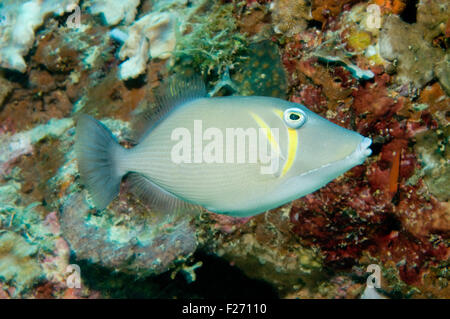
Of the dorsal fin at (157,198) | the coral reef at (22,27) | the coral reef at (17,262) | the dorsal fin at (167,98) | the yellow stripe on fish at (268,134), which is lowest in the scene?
the coral reef at (17,262)

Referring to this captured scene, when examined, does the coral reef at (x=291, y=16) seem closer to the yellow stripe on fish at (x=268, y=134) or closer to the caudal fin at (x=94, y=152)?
the yellow stripe on fish at (x=268, y=134)

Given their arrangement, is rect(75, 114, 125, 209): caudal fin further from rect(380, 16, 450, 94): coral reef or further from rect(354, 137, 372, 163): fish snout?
rect(380, 16, 450, 94): coral reef

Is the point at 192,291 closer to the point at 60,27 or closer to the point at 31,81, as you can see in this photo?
the point at 31,81

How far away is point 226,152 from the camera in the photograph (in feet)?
5.08

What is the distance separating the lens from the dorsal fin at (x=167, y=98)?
1848 millimetres

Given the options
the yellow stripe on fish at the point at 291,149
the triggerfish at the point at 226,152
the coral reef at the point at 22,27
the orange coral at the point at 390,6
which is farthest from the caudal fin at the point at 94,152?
the coral reef at the point at 22,27

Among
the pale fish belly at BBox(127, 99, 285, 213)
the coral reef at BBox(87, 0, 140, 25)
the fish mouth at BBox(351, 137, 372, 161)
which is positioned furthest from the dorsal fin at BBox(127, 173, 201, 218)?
the coral reef at BBox(87, 0, 140, 25)

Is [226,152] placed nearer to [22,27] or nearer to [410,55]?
[410,55]

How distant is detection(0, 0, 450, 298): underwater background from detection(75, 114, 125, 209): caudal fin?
0.59 m

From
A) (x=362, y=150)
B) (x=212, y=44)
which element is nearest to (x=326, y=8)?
(x=212, y=44)

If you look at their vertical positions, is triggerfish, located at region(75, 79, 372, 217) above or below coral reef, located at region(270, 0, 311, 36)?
below

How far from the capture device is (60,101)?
4391 mm

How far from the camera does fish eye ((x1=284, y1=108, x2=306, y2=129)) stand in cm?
146
